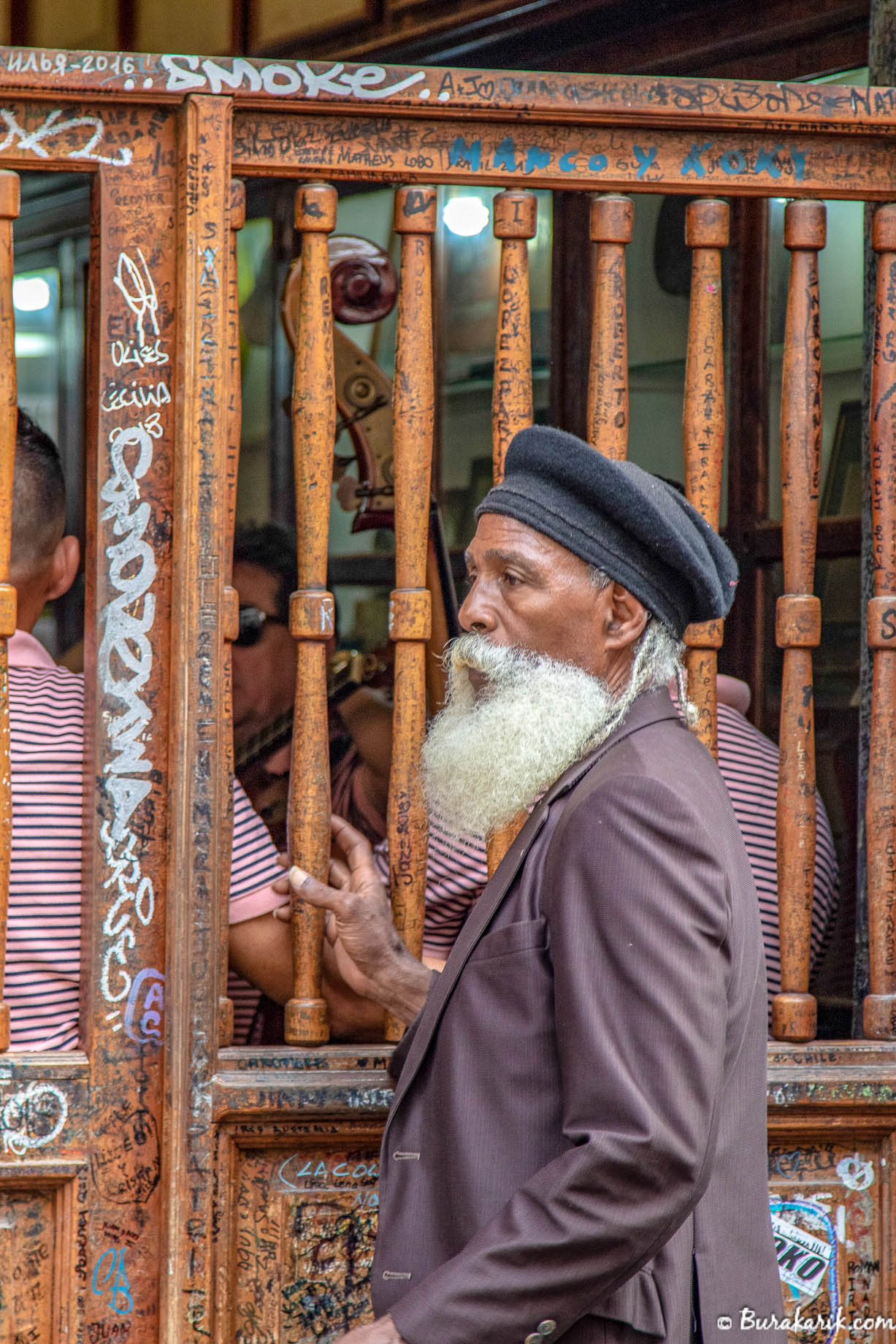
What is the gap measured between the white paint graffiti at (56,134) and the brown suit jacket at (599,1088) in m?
1.10

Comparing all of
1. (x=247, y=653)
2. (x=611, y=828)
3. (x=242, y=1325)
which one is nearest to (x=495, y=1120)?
(x=611, y=828)

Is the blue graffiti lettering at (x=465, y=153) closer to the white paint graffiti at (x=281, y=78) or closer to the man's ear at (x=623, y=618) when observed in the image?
the white paint graffiti at (x=281, y=78)

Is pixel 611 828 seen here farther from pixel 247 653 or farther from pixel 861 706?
pixel 247 653

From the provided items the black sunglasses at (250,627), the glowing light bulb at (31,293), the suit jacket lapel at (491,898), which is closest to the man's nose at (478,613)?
the suit jacket lapel at (491,898)

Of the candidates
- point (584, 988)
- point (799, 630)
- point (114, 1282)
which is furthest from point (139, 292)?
point (114, 1282)

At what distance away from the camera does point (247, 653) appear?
3.24m

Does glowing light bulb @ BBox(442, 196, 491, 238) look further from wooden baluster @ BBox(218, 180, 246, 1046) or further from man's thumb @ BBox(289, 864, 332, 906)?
man's thumb @ BBox(289, 864, 332, 906)

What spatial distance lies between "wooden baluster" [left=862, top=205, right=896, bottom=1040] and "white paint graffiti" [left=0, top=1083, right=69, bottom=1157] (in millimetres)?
1189

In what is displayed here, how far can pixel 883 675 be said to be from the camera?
2121 millimetres

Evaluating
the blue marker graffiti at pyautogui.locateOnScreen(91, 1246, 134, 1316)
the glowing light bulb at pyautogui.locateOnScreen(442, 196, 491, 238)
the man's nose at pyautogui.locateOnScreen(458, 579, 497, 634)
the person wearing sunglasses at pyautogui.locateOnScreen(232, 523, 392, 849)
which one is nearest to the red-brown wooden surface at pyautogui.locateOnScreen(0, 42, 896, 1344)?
the blue marker graffiti at pyautogui.locateOnScreen(91, 1246, 134, 1316)

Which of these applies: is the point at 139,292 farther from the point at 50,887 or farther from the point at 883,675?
the point at 883,675

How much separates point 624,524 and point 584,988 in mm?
550

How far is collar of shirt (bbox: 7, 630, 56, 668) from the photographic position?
2324mm

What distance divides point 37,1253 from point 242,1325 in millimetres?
307
